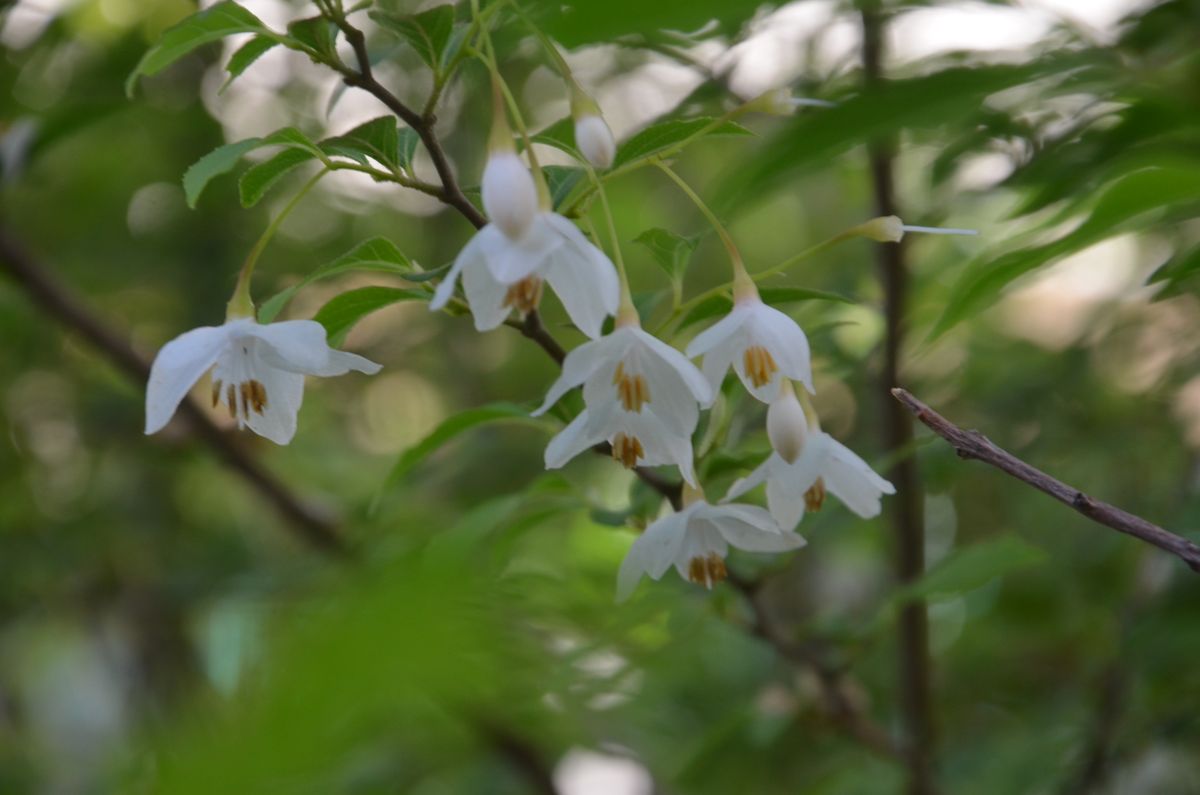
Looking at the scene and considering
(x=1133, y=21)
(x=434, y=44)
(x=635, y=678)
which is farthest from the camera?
(x=635, y=678)

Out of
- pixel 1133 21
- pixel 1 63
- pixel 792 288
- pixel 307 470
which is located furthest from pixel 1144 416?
pixel 1 63

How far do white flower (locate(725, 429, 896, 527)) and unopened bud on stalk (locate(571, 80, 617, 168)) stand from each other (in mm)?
209

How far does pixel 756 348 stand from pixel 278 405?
0.95ft

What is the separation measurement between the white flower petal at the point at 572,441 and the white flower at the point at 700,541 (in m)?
0.07

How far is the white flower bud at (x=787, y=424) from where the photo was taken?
2.11 ft

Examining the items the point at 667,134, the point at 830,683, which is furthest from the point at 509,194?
the point at 830,683

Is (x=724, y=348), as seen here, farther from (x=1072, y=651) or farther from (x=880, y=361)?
(x=1072, y=651)

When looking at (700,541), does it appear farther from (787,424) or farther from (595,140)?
(595,140)

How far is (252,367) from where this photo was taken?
66cm

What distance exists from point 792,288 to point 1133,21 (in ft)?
1.56

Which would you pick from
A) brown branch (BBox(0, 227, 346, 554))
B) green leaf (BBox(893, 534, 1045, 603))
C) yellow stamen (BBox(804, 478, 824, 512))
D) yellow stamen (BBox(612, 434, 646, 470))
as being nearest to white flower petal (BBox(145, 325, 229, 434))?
yellow stamen (BBox(612, 434, 646, 470))

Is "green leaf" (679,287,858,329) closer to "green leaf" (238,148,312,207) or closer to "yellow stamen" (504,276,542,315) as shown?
"yellow stamen" (504,276,542,315)

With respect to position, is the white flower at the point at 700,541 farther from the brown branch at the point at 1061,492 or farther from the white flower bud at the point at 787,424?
the brown branch at the point at 1061,492

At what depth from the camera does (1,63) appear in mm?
1425
